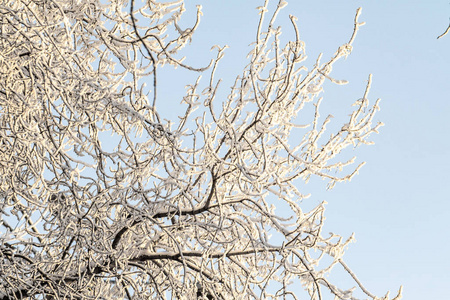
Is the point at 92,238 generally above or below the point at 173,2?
below

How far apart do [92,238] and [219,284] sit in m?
1.24

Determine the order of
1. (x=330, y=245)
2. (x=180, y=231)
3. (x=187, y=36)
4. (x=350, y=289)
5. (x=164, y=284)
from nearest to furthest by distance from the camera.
Answer: (x=187, y=36) → (x=350, y=289) → (x=330, y=245) → (x=180, y=231) → (x=164, y=284)

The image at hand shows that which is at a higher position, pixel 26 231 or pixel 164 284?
pixel 164 284

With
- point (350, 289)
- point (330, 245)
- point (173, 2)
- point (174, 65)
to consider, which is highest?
point (173, 2)

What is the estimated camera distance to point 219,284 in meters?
5.38

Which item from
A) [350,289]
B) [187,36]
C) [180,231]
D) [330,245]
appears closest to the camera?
[187,36]

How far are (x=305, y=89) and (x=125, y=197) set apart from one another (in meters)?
1.75

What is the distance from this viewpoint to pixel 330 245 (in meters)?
4.88

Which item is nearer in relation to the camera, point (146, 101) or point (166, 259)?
point (146, 101)

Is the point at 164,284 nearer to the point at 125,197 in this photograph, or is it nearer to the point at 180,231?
the point at 180,231

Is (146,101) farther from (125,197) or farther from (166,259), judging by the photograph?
(166,259)

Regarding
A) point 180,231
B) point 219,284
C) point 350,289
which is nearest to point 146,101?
point 180,231

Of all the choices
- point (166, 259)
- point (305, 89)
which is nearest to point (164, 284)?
point (166, 259)

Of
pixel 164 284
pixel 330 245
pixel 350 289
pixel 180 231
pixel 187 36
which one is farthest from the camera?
pixel 164 284
